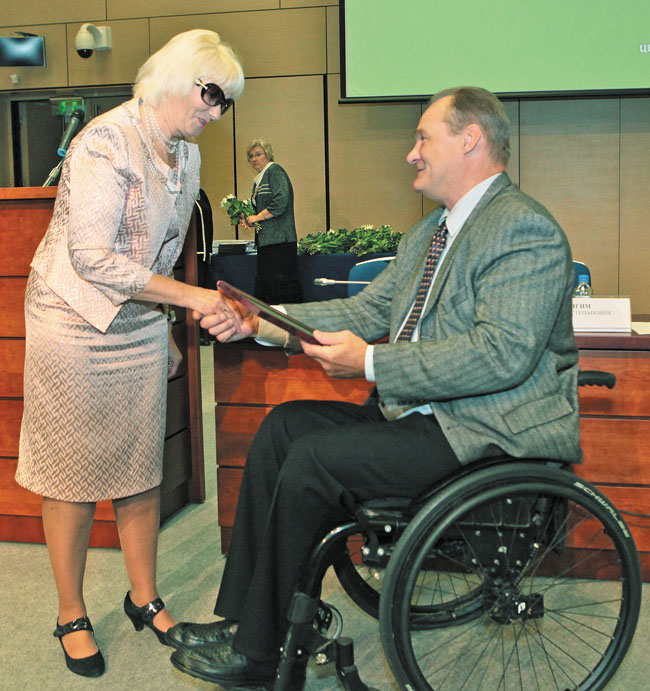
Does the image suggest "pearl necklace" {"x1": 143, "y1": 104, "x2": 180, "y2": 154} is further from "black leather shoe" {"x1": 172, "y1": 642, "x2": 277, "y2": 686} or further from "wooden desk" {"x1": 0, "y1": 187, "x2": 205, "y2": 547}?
"black leather shoe" {"x1": 172, "y1": 642, "x2": 277, "y2": 686}

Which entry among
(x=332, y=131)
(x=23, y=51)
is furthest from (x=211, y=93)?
(x=23, y=51)

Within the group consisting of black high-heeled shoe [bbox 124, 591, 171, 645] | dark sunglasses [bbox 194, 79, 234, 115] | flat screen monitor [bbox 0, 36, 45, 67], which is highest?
flat screen monitor [bbox 0, 36, 45, 67]

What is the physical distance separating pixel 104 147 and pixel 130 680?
1.31 meters

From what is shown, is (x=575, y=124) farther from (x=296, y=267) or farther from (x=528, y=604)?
(x=528, y=604)

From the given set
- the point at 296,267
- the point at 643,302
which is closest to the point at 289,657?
the point at 296,267

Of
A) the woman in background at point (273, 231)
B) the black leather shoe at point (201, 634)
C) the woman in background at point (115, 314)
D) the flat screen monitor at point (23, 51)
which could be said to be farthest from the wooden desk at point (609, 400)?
the flat screen monitor at point (23, 51)

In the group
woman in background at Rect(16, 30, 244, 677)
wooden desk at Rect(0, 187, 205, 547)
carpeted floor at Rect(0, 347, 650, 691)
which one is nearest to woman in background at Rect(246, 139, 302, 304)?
wooden desk at Rect(0, 187, 205, 547)

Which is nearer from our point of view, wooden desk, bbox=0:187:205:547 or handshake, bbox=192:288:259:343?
handshake, bbox=192:288:259:343

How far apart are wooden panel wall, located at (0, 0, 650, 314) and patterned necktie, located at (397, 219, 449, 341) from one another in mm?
6169

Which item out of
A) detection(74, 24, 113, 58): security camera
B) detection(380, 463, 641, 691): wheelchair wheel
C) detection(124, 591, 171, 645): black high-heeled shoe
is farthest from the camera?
detection(74, 24, 113, 58): security camera

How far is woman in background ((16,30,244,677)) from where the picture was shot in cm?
186

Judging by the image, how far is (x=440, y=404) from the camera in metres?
1.61

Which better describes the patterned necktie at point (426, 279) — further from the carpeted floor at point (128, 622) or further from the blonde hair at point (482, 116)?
the carpeted floor at point (128, 622)

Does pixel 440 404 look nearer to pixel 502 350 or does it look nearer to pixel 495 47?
pixel 502 350
